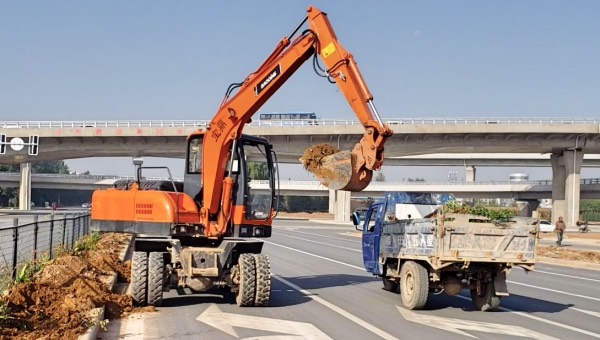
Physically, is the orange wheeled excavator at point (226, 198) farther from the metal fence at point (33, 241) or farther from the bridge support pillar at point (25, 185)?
the bridge support pillar at point (25, 185)

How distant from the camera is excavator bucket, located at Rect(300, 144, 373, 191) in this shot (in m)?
11.6

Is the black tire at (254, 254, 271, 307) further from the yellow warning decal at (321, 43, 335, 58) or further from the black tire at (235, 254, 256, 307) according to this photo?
the yellow warning decal at (321, 43, 335, 58)

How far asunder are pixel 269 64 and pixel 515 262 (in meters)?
5.94

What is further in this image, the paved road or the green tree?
the green tree

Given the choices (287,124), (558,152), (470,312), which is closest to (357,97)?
(470,312)

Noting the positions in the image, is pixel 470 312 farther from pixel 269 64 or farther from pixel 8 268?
pixel 8 268

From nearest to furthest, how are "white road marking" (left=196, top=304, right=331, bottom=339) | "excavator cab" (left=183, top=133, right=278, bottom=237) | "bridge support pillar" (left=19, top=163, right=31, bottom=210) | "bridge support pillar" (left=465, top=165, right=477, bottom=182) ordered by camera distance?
1. "white road marking" (left=196, top=304, right=331, bottom=339)
2. "excavator cab" (left=183, top=133, right=278, bottom=237)
3. "bridge support pillar" (left=19, top=163, right=31, bottom=210)
4. "bridge support pillar" (left=465, top=165, right=477, bottom=182)

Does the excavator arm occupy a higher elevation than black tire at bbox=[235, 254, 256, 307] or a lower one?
higher

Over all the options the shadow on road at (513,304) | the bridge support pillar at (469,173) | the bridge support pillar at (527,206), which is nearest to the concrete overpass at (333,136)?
the bridge support pillar at (527,206)

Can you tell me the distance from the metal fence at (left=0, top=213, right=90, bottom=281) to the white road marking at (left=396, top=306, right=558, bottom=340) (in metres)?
7.08

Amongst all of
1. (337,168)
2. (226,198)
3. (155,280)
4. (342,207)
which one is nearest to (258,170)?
(226,198)

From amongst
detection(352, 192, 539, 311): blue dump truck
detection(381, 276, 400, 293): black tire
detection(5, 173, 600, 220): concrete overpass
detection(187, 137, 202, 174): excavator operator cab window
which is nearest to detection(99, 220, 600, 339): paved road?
detection(381, 276, 400, 293): black tire

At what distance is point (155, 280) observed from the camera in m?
12.3

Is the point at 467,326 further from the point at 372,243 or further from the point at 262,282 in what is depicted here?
the point at 372,243
